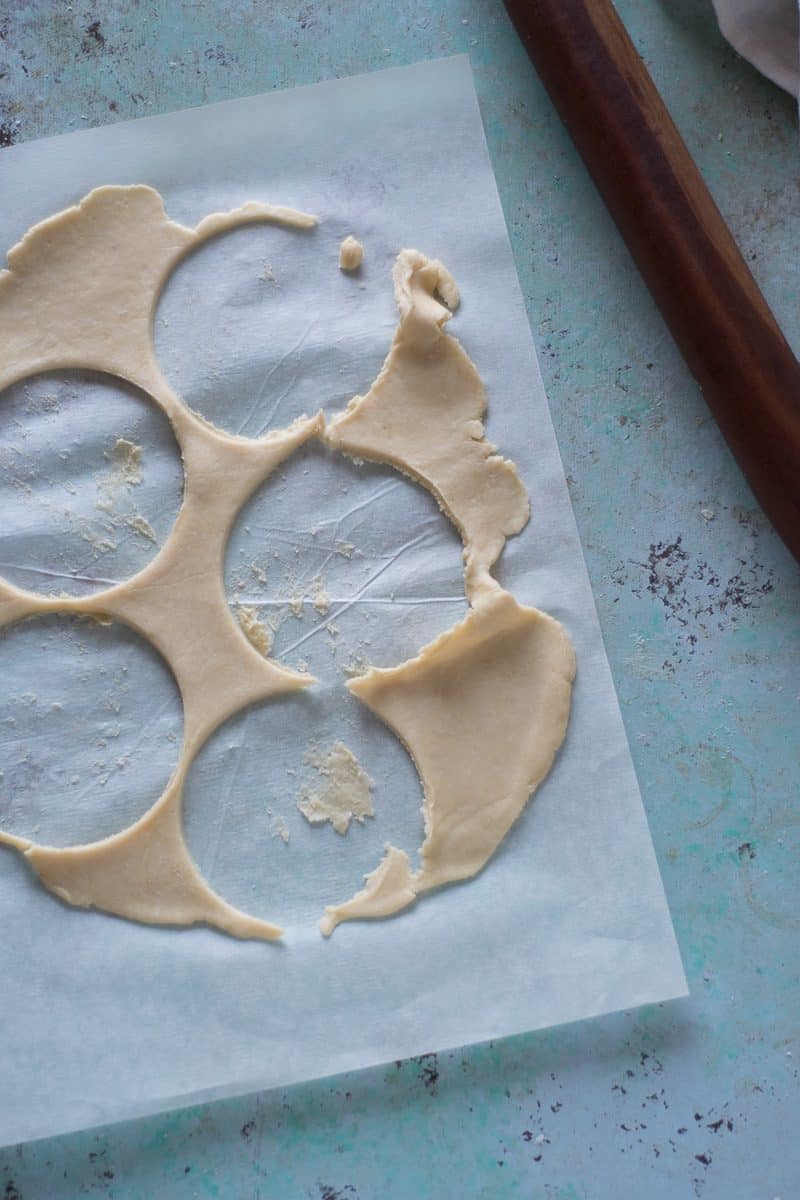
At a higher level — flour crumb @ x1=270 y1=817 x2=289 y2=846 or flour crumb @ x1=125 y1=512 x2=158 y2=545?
flour crumb @ x1=125 y1=512 x2=158 y2=545

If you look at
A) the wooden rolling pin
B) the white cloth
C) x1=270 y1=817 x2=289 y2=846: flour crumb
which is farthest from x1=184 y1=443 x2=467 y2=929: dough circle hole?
the white cloth

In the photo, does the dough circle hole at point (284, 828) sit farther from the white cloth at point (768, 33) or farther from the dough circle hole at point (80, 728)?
the white cloth at point (768, 33)

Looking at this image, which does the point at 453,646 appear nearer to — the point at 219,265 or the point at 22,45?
the point at 219,265

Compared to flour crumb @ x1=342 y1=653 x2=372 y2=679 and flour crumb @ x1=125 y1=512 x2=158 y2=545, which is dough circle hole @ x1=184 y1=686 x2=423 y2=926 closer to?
flour crumb @ x1=342 y1=653 x2=372 y2=679

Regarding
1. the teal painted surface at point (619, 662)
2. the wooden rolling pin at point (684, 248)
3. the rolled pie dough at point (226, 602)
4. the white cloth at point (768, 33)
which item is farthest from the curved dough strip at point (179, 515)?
the white cloth at point (768, 33)

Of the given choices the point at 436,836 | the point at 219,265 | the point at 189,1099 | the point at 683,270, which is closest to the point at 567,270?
the point at 683,270
